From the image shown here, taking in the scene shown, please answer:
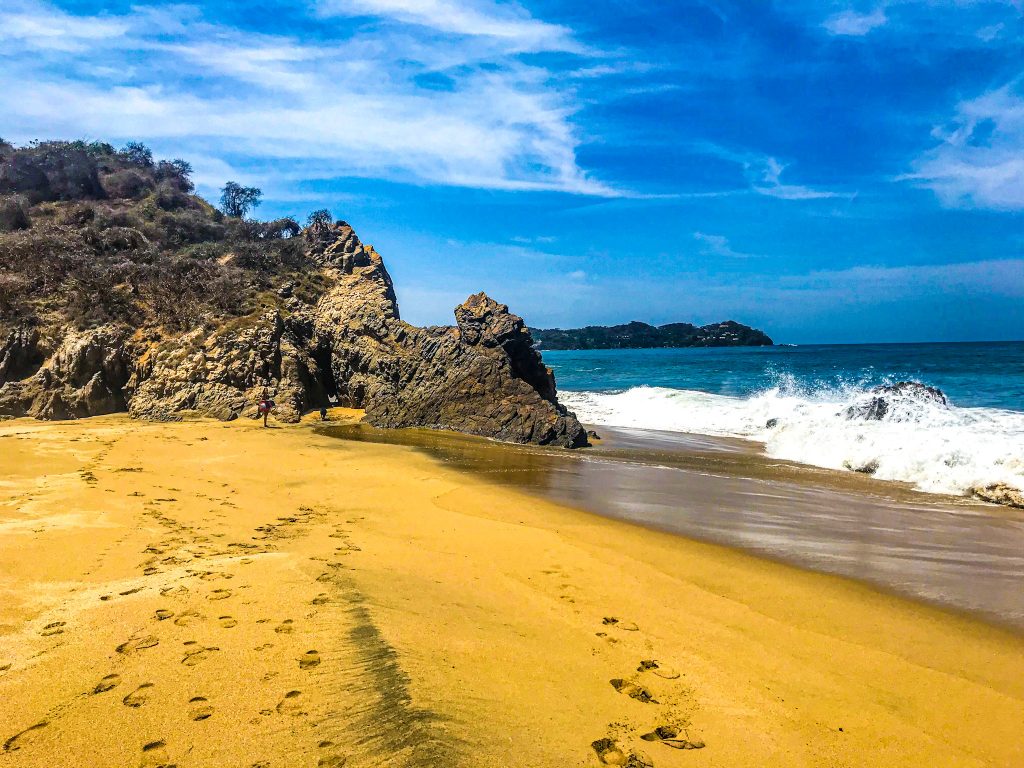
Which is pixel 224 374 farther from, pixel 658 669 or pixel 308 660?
pixel 658 669

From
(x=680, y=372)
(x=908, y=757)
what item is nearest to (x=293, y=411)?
(x=908, y=757)

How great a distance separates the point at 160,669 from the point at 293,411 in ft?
48.3

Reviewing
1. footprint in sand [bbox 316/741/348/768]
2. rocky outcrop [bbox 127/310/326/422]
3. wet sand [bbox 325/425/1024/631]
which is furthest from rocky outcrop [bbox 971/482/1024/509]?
rocky outcrop [bbox 127/310/326/422]

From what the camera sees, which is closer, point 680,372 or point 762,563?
point 762,563

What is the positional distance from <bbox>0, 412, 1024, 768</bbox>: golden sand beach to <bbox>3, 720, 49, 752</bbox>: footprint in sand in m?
0.01

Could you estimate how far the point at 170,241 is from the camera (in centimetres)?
2602

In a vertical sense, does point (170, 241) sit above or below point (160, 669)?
above

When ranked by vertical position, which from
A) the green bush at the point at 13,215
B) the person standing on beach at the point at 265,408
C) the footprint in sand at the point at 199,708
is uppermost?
the green bush at the point at 13,215

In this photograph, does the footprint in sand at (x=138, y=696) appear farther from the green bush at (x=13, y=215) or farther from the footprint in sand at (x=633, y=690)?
the green bush at (x=13, y=215)

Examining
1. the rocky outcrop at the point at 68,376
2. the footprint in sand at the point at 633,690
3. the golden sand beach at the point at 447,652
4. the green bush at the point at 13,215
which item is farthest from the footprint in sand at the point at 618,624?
the green bush at the point at 13,215

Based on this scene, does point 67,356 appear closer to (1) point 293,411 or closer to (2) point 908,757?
(1) point 293,411

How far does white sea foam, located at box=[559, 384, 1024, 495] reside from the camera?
10195 mm

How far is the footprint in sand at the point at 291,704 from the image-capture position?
268 cm

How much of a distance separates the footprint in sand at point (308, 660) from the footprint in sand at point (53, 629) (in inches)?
60.0
